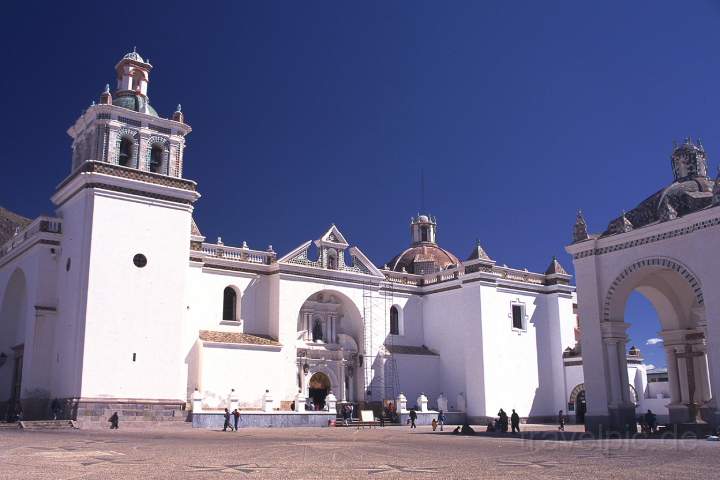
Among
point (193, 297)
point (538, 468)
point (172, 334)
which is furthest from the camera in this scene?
point (193, 297)

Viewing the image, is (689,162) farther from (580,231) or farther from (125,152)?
(125,152)

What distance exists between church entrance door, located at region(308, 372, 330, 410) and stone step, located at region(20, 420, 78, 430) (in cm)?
1247

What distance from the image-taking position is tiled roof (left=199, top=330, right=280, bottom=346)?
93.6 ft

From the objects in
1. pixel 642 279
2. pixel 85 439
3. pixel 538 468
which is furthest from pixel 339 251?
pixel 538 468

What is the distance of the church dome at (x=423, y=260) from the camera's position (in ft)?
137

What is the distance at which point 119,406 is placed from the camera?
75.4 ft

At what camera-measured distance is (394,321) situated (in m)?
36.7

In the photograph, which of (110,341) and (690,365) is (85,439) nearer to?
(110,341)

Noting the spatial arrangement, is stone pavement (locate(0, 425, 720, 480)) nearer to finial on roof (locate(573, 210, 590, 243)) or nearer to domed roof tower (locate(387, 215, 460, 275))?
finial on roof (locate(573, 210, 590, 243))

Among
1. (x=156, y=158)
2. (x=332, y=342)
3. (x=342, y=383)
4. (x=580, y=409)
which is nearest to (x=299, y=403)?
(x=342, y=383)

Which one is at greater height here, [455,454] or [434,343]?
[434,343]

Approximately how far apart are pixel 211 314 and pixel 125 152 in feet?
25.7

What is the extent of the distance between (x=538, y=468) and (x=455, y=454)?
A: 3.06 meters

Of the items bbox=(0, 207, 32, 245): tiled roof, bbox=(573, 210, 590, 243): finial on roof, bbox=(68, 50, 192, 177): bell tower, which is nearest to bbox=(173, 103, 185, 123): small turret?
bbox=(68, 50, 192, 177): bell tower
